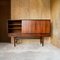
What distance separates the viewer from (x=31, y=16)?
6.69m

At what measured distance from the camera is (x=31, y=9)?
21.9 feet

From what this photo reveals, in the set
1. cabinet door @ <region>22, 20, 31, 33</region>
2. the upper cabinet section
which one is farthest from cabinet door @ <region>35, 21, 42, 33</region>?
the upper cabinet section

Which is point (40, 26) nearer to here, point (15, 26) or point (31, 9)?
point (31, 9)

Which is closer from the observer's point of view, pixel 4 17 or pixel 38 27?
pixel 38 27


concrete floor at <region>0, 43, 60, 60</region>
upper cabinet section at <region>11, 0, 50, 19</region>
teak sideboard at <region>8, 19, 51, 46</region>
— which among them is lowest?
concrete floor at <region>0, 43, 60, 60</region>

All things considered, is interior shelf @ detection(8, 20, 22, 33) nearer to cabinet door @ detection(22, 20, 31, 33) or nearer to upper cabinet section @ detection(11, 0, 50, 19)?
upper cabinet section @ detection(11, 0, 50, 19)

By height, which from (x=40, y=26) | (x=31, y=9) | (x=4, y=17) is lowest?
(x=40, y=26)

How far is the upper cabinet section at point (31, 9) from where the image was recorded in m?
6.66

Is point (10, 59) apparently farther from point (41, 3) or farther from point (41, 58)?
point (41, 3)

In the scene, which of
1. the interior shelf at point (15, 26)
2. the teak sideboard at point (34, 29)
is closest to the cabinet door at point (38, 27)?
the teak sideboard at point (34, 29)

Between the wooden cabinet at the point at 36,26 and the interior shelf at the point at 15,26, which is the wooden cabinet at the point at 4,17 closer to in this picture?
the interior shelf at the point at 15,26

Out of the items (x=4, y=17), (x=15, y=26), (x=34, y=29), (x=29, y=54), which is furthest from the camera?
(x=4, y=17)

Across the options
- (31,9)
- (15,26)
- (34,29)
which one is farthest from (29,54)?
(31,9)

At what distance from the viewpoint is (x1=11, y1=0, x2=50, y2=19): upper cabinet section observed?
21.9 ft
